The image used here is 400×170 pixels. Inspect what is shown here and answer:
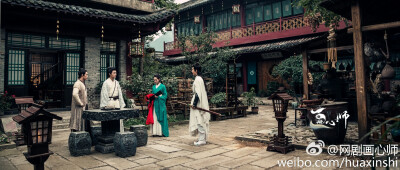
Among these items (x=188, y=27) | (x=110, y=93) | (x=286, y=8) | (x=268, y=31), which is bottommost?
(x=110, y=93)

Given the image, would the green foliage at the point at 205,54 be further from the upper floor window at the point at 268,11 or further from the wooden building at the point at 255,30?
the upper floor window at the point at 268,11

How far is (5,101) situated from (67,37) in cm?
311

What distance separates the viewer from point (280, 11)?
16.5 m

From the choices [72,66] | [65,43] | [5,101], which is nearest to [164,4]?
[65,43]

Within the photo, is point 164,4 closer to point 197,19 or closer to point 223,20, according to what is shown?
point 197,19

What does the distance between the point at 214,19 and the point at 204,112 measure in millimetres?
15498

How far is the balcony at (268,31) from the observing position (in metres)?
14.6

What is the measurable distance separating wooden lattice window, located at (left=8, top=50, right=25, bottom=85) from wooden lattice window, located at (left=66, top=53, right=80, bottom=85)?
1.42 meters

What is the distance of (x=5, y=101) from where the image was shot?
8.04 meters

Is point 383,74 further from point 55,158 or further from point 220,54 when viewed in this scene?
point 55,158

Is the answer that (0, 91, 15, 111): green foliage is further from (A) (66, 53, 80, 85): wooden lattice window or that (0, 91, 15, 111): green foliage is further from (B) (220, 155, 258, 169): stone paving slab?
(B) (220, 155, 258, 169): stone paving slab

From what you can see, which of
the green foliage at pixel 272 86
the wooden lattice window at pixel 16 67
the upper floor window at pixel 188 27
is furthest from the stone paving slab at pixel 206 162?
the upper floor window at pixel 188 27

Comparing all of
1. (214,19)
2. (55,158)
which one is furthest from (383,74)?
(214,19)

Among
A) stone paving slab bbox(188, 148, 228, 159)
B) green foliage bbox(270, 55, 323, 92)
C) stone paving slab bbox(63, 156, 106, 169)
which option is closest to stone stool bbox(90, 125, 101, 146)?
stone paving slab bbox(63, 156, 106, 169)
